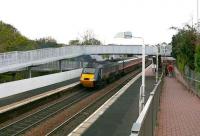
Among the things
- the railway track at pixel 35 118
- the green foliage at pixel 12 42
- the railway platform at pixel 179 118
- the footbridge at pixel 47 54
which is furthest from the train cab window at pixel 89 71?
the green foliage at pixel 12 42

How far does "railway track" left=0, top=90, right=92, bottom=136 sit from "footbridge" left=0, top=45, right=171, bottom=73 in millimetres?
10806

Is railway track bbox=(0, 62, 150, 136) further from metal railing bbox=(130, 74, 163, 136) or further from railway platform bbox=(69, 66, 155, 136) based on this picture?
metal railing bbox=(130, 74, 163, 136)

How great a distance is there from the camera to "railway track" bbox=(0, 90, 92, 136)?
18547 millimetres

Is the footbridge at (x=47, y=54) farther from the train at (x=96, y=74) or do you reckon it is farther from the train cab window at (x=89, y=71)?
the train cab window at (x=89, y=71)

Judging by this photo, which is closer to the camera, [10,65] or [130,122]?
[130,122]

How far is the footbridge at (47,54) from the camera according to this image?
134 ft

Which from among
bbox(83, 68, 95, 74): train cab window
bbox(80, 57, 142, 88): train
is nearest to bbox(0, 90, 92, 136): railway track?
bbox(80, 57, 142, 88): train

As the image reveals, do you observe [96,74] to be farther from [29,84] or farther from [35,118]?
[35,118]

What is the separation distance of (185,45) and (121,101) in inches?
554

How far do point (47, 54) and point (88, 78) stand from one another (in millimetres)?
16577

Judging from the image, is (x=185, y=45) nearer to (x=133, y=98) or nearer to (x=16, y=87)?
(x=133, y=98)

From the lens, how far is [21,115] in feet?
76.8

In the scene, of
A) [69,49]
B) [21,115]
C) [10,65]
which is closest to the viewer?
[21,115]

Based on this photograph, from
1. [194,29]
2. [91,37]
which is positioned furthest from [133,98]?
[91,37]
